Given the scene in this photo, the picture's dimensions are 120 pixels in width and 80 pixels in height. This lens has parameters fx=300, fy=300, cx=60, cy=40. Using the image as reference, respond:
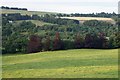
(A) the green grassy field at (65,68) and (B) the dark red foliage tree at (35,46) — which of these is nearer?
(A) the green grassy field at (65,68)

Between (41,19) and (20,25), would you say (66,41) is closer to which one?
(20,25)

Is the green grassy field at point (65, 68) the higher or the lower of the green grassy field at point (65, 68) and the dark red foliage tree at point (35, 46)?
the higher

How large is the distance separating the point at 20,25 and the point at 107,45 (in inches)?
1740

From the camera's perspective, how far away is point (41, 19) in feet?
386

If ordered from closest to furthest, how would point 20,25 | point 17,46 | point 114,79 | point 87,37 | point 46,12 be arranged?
point 114,79 → point 17,46 → point 87,37 → point 20,25 → point 46,12

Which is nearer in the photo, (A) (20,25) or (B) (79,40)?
(B) (79,40)

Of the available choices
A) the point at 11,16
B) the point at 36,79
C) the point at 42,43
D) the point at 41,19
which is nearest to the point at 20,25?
the point at 11,16

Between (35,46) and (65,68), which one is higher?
(65,68)

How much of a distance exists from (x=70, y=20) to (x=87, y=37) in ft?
206

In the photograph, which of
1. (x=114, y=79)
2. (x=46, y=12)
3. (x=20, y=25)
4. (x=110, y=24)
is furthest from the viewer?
(x=46, y=12)

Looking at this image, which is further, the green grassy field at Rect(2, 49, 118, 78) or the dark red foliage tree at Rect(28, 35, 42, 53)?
the dark red foliage tree at Rect(28, 35, 42, 53)

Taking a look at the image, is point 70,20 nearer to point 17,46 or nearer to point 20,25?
point 20,25

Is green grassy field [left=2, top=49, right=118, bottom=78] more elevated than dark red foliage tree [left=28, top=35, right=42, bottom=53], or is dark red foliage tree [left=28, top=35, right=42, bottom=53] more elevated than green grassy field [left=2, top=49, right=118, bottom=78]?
green grassy field [left=2, top=49, right=118, bottom=78]

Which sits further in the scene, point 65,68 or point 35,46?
point 35,46
